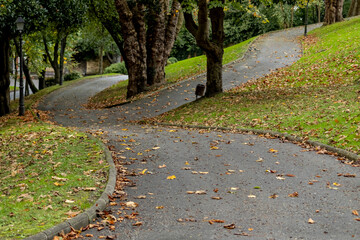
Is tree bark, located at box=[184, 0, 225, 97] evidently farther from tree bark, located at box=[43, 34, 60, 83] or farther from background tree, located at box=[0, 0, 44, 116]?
tree bark, located at box=[43, 34, 60, 83]

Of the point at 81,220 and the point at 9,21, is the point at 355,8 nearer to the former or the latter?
the point at 9,21

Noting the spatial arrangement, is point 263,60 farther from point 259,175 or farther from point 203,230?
point 203,230

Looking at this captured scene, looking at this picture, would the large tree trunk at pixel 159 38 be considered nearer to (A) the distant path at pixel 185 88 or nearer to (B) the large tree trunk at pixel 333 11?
(A) the distant path at pixel 185 88

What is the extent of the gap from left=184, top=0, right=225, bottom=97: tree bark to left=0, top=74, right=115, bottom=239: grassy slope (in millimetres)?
8084

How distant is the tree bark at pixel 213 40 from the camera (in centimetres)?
1750

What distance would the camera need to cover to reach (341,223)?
5.34 metres

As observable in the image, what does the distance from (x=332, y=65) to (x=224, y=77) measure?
623 centimetres

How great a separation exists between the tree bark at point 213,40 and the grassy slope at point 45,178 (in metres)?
8.08

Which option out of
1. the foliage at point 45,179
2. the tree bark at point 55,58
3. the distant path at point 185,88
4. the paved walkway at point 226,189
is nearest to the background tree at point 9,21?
the distant path at point 185,88

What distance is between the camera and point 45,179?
7.48 metres

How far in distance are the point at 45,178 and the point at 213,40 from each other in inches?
483

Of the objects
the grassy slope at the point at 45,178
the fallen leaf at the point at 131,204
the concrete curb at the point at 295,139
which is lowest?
the concrete curb at the point at 295,139

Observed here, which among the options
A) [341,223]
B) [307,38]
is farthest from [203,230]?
[307,38]

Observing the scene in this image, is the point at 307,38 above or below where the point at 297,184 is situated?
above
